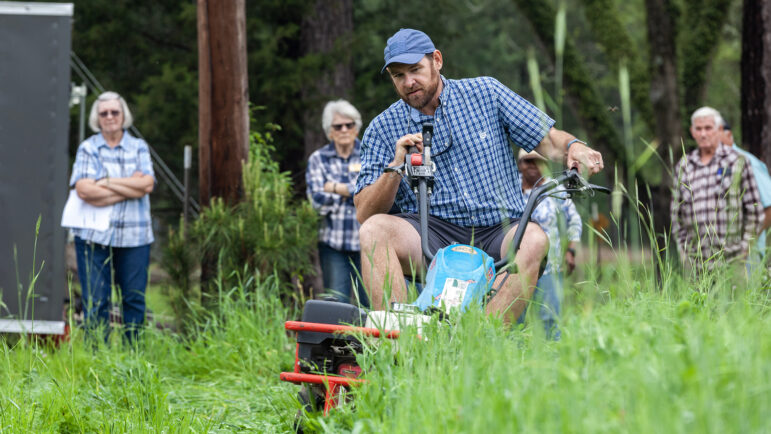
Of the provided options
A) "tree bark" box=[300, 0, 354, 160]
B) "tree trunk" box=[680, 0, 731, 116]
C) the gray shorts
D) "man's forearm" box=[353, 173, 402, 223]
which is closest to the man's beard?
"man's forearm" box=[353, 173, 402, 223]

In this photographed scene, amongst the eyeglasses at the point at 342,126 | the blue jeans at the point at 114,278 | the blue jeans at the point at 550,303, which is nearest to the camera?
the blue jeans at the point at 550,303

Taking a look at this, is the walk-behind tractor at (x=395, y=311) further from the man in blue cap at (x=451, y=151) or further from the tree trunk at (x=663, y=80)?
the tree trunk at (x=663, y=80)

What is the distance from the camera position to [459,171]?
4.18 meters

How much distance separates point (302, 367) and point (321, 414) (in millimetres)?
186

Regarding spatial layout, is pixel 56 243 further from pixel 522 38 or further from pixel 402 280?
pixel 522 38

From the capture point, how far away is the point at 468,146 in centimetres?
420

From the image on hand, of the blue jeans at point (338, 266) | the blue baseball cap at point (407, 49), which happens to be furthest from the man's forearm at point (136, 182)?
the blue baseball cap at point (407, 49)

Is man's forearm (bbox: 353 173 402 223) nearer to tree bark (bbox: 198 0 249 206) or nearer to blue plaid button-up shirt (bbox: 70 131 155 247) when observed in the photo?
blue plaid button-up shirt (bbox: 70 131 155 247)

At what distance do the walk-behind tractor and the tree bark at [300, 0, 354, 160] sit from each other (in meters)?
8.37

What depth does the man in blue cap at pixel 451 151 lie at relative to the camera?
3.98 m

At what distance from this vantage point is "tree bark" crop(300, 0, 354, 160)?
12.1 m

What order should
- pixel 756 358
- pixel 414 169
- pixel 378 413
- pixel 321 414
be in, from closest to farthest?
pixel 756 358 < pixel 378 413 < pixel 321 414 < pixel 414 169

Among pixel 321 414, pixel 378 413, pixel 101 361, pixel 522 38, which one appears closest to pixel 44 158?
pixel 101 361

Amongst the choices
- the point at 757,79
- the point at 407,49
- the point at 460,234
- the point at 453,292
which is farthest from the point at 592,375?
the point at 757,79
